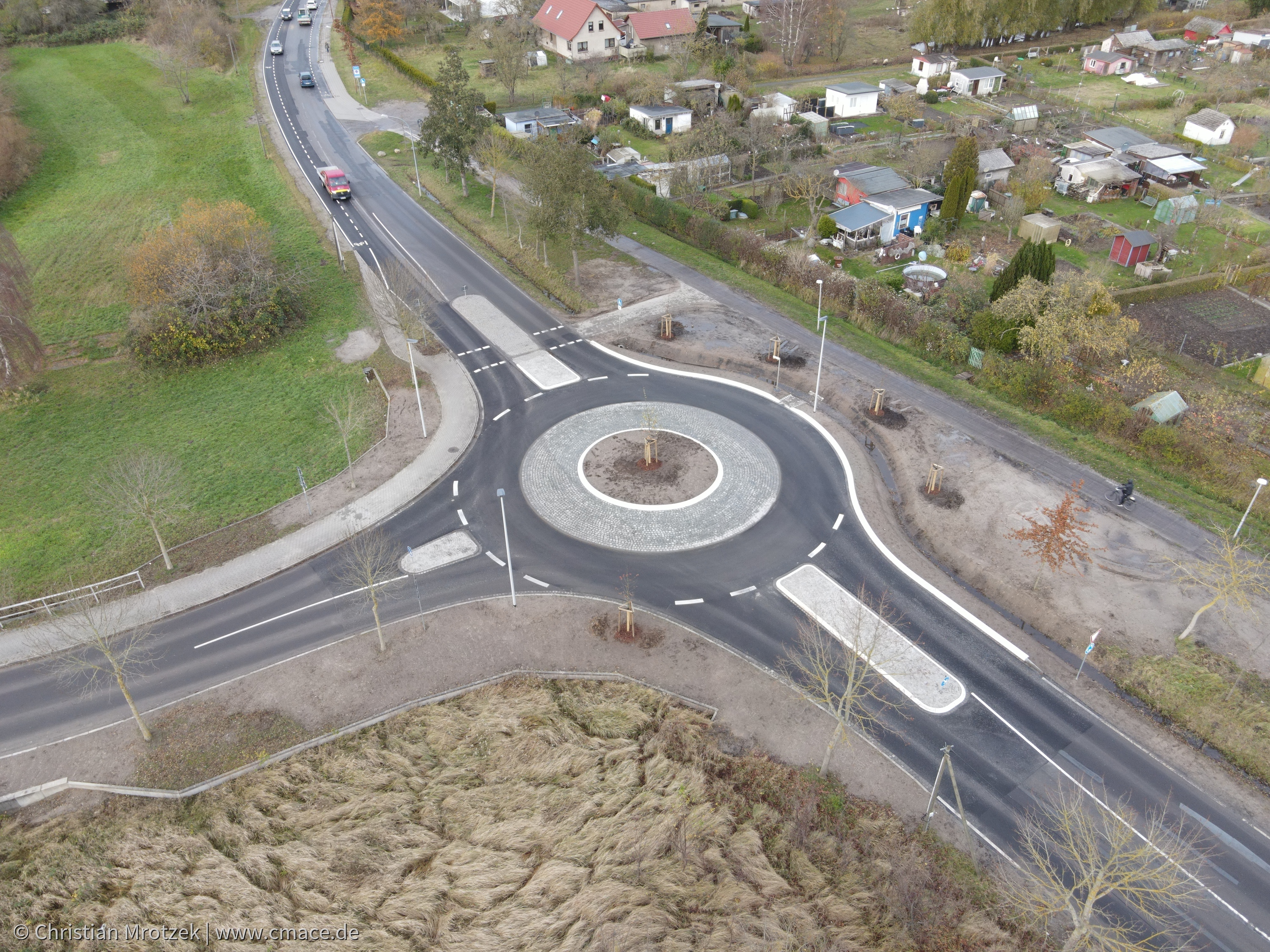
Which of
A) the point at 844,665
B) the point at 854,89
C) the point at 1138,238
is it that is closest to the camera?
the point at 844,665

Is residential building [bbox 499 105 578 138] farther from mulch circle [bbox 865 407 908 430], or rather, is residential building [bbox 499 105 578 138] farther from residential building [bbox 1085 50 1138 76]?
residential building [bbox 1085 50 1138 76]

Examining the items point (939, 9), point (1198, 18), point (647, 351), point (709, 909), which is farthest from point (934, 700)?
point (1198, 18)

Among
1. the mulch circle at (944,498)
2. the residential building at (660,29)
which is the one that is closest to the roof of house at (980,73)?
the residential building at (660,29)

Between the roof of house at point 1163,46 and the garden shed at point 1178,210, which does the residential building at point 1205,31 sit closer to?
the roof of house at point 1163,46

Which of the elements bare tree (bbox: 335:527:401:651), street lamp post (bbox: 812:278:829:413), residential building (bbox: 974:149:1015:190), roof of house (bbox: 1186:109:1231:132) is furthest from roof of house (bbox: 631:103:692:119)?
bare tree (bbox: 335:527:401:651)

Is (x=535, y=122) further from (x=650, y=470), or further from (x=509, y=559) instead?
(x=509, y=559)

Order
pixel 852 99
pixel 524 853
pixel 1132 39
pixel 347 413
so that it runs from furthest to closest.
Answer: pixel 1132 39
pixel 852 99
pixel 347 413
pixel 524 853

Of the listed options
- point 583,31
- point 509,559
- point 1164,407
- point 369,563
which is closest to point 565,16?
point 583,31
